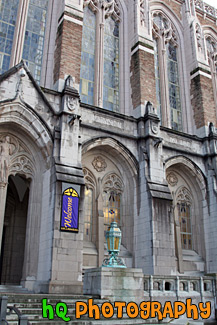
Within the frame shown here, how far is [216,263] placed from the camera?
16.6 m

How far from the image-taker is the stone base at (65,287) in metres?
11.0

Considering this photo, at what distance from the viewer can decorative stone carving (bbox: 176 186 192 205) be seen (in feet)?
58.9

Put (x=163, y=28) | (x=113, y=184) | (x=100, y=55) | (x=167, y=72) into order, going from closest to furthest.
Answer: (x=113, y=184), (x=100, y=55), (x=167, y=72), (x=163, y=28)

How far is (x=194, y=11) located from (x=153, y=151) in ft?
39.9

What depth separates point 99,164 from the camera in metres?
15.7

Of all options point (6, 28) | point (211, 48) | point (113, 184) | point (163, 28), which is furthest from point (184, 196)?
point (6, 28)

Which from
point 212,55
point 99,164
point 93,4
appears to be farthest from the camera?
point 212,55

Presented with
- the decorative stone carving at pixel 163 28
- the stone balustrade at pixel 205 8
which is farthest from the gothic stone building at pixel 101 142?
the stone balustrade at pixel 205 8

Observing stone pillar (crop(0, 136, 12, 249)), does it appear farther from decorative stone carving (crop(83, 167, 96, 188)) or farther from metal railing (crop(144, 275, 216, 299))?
metal railing (crop(144, 275, 216, 299))

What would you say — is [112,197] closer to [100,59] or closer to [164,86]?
[100,59]

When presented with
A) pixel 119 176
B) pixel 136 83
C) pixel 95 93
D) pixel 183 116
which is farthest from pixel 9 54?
pixel 183 116

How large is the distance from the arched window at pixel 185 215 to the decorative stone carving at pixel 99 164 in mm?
4633

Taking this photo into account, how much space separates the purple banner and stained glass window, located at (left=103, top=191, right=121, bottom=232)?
321 centimetres

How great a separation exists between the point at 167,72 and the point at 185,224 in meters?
9.40
